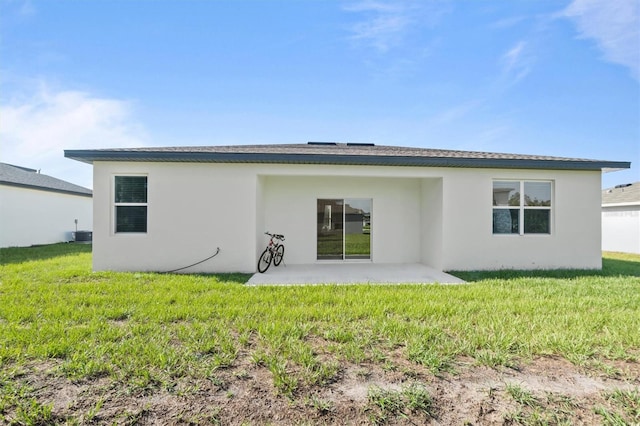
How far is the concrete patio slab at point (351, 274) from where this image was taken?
6.86 meters

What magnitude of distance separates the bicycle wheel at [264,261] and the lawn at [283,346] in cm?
195

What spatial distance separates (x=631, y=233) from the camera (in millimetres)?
15047

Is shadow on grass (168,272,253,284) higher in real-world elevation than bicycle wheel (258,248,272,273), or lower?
lower

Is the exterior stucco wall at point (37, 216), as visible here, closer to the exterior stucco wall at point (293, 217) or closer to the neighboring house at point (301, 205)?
the neighboring house at point (301, 205)

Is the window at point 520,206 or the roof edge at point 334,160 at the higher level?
the roof edge at point 334,160

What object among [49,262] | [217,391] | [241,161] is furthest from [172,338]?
[49,262]

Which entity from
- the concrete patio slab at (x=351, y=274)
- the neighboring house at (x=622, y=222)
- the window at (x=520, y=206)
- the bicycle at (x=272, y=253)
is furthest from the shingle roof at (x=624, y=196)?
the bicycle at (x=272, y=253)

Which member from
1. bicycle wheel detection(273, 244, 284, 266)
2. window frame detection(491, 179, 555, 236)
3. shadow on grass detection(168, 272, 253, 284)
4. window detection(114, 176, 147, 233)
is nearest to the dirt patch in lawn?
shadow on grass detection(168, 272, 253, 284)

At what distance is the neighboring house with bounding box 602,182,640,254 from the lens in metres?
14.9

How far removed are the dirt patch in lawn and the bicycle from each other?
5233 millimetres

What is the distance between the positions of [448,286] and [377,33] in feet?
25.8

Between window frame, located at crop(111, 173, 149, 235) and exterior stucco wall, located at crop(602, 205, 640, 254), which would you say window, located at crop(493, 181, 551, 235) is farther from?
exterior stucco wall, located at crop(602, 205, 640, 254)

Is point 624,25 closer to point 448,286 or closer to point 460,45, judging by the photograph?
point 460,45

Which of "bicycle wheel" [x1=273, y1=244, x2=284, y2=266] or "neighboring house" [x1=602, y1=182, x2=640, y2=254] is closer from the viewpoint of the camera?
"bicycle wheel" [x1=273, y1=244, x2=284, y2=266]
